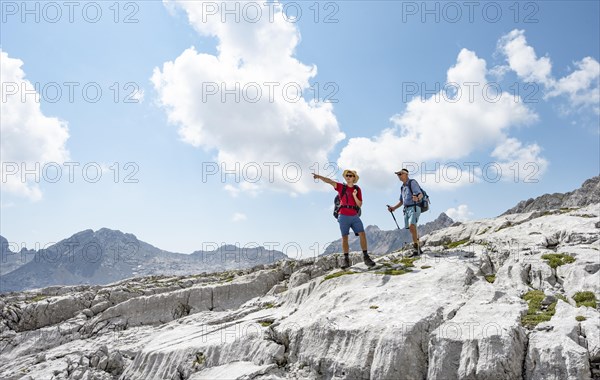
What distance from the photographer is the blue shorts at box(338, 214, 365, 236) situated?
23.6m

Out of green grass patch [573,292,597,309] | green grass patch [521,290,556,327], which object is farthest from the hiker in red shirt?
green grass patch [573,292,597,309]

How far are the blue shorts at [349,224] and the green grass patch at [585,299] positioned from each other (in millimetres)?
11409

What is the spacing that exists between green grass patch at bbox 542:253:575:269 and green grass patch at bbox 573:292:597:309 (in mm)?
3560

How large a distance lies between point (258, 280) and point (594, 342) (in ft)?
96.3

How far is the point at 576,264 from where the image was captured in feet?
60.6

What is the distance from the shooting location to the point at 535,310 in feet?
48.3

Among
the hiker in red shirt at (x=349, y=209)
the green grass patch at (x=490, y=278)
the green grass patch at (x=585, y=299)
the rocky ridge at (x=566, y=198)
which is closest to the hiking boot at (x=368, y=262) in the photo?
the hiker in red shirt at (x=349, y=209)

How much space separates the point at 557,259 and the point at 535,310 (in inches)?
278

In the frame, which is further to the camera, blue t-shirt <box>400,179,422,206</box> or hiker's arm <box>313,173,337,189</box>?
blue t-shirt <box>400,179,422,206</box>

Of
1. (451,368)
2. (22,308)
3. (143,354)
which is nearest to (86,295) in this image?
(22,308)

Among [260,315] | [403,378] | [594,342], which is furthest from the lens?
[260,315]

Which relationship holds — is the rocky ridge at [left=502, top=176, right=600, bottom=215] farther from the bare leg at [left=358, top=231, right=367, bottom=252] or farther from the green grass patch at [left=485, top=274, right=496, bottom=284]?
the bare leg at [left=358, top=231, right=367, bottom=252]

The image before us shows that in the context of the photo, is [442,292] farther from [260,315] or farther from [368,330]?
[260,315]

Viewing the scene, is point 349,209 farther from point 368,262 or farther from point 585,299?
point 585,299
